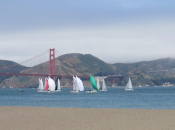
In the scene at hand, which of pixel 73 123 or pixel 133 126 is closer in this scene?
pixel 133 126

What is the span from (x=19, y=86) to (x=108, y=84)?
43.7 m

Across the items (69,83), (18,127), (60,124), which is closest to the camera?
(18,127)

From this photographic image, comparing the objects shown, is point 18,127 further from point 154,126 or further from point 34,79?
point 34,79

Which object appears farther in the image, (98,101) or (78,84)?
(78,84)

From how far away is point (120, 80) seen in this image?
Answer: 177 m

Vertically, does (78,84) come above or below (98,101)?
above

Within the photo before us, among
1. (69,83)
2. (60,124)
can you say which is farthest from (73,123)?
(69,83)

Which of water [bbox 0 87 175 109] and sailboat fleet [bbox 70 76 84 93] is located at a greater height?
sailboat fleet [bbox 70 76 84 93]

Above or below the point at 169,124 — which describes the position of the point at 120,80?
above

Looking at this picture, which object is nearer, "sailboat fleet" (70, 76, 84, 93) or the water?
the water

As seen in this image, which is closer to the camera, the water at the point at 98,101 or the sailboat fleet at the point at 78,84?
the water at the point at 98,101

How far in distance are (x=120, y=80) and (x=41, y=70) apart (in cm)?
3918

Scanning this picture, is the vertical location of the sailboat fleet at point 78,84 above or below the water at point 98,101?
above

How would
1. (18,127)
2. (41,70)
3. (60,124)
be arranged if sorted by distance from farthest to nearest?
(41,70)
(60,124)
(18,127)
